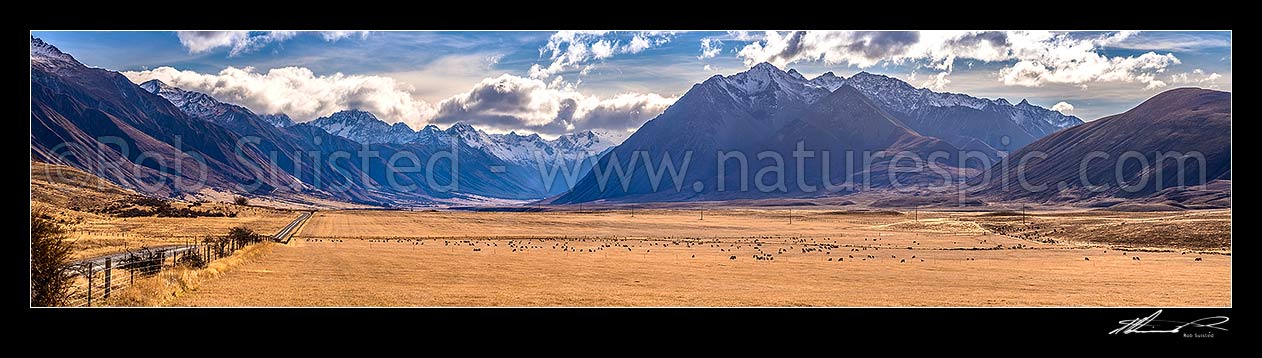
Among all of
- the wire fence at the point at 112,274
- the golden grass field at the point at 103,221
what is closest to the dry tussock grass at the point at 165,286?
the wire fence at the point at 112,274

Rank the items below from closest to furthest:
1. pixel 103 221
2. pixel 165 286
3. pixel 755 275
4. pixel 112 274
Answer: pixel 165 286 → pixel 112 274 → pixel 755 275 → pixel 103 221

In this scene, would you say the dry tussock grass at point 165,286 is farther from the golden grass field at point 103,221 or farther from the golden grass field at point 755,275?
the golden grass field at point 103,221

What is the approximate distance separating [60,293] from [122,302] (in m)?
1.82

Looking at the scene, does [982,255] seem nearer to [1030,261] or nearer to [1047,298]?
[1030,261]

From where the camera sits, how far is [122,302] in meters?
22.8
